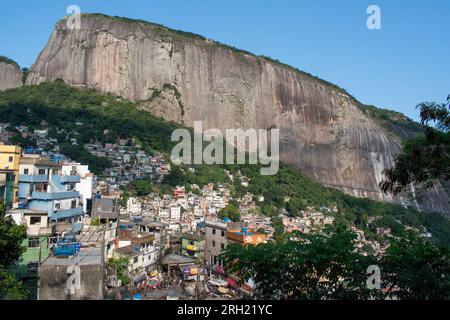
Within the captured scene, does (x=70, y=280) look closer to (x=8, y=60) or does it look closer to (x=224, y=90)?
(x=224, y=90)

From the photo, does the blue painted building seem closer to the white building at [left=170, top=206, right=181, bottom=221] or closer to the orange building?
the orange building

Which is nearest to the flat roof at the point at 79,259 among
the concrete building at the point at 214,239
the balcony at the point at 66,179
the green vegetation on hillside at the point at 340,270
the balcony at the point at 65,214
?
the balcony at the point at 65,214

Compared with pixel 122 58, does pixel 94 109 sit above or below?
below

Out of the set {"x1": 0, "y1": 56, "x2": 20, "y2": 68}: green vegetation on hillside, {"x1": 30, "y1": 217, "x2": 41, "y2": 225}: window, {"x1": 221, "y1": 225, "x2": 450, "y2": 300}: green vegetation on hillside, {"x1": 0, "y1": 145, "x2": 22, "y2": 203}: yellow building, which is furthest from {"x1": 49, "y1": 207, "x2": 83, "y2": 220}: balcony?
{"x1": 0, "y1": 56, "x2": 20, "y2": 68}: green vegetation on hillside

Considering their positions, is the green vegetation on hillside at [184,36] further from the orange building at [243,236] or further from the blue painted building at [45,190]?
the blue painted building at [45,190]
